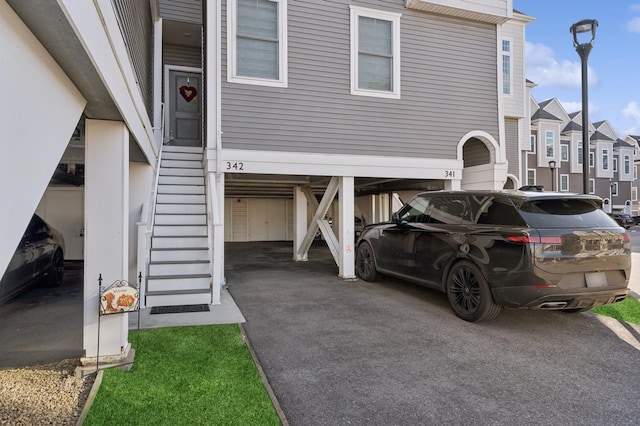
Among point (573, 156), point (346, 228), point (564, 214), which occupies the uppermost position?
point (573, 156)

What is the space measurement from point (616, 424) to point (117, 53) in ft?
15.0

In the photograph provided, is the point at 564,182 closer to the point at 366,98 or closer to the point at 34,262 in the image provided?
the point at 366,98

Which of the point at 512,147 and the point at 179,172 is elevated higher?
the point at 512,147

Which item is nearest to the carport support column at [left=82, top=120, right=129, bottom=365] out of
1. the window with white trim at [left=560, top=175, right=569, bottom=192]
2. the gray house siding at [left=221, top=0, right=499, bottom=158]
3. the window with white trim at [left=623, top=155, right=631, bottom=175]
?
the gray house siding at [left=221, top=0, right=499, bottom=158]

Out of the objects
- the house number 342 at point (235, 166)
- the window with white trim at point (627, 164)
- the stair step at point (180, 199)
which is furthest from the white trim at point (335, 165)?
the window with white trim at point (627, 164)

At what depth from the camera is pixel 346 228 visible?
784 centimetres

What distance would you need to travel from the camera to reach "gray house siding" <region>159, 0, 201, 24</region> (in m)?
8.50

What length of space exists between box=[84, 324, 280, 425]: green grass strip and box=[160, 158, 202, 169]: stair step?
447 centimetres

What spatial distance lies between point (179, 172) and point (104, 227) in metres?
4.43

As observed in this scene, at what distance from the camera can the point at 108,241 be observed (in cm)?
353

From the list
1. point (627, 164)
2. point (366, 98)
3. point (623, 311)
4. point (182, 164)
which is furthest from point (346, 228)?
point (627, 164)

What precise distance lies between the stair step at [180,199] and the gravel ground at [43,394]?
3.64 meters

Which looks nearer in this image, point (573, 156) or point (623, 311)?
point (623, 311)

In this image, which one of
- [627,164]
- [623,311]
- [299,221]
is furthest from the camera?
[627,164]
